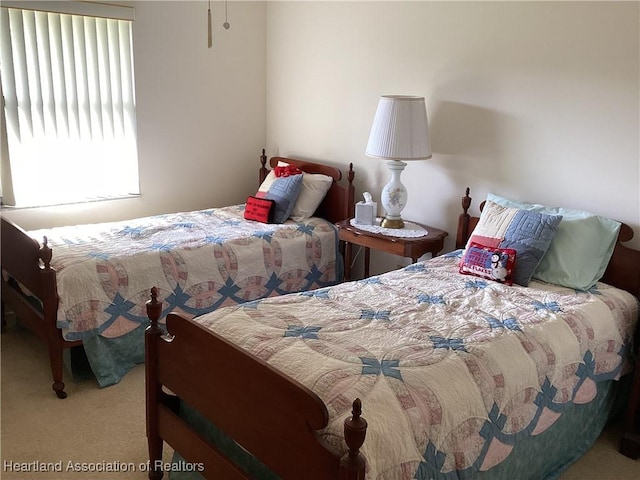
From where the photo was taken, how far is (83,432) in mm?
2551

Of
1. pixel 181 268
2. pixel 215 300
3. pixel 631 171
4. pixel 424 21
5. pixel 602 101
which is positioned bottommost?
pixel 215 300

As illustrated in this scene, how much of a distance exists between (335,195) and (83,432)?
224cm

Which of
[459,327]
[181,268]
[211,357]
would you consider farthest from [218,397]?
[181,268]

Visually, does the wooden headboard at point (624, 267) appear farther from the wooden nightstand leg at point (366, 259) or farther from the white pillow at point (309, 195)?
the white pillow at point (309, 195)

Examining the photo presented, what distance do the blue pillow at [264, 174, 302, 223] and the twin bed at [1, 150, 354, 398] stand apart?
68mm

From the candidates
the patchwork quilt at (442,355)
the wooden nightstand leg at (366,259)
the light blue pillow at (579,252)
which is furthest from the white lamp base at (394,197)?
the light blue pillow at (579,252)

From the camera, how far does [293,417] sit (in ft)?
5.04

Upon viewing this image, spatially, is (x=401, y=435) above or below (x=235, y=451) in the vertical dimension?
above

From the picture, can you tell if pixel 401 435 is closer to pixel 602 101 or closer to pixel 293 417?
pixel 293 417

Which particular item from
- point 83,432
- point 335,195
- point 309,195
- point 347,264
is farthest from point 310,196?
point 83,432

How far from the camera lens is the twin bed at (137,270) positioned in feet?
9.28

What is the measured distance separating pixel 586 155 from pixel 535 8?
0.80m

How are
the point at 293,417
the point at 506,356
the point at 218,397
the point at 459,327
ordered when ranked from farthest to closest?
1. the point at 459,327
2. the point at 506,356
3. the point at 218,397
4. the point at 293,417

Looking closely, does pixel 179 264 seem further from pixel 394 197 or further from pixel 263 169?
pixel 263 169
